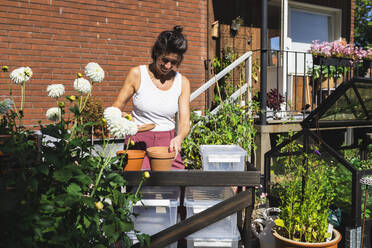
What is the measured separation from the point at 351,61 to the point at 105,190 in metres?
6.16

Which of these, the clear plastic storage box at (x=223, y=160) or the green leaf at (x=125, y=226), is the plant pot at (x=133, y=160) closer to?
the clear plastic storage box at (x=223, y=160)

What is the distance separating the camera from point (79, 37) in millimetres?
5008

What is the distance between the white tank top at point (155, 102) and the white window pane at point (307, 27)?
621 cm

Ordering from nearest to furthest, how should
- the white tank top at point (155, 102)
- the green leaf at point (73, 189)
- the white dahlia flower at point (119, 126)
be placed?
the green leaf at point (73, 189) → the white dahlia flower at point (119, 126) → the white tank top at point (155, 102)

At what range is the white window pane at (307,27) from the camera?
7645mm

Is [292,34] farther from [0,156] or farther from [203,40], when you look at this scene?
[0,156]

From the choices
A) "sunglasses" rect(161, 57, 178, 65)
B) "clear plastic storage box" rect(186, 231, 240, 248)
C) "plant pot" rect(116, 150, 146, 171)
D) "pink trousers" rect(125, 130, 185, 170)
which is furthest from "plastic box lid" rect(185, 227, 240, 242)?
"sunglasses" rect(161, 57, 178, 65)

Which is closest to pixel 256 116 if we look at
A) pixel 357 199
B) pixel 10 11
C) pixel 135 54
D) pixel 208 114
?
pixel 208 114

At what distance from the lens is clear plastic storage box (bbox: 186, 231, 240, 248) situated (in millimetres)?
1622

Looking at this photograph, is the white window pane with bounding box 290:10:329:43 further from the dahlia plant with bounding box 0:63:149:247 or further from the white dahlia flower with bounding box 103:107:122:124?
the dahlia plant with bounding box 0:63:149:247

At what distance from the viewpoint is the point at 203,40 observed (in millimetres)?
6191

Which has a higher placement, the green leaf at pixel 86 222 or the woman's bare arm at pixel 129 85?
the woman's bare arm at pixel 129 85

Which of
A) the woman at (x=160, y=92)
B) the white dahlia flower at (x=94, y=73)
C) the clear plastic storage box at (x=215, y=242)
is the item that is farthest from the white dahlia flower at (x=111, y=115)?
the woman at (x=160, y=92)

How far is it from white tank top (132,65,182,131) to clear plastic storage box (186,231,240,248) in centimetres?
105
